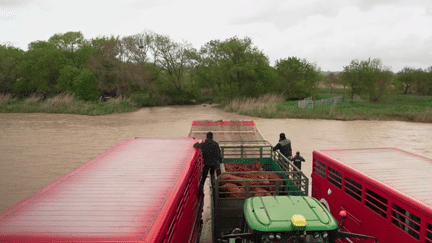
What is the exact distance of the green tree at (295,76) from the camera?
50.5m

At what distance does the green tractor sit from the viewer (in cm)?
350

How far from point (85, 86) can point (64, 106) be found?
487 cm

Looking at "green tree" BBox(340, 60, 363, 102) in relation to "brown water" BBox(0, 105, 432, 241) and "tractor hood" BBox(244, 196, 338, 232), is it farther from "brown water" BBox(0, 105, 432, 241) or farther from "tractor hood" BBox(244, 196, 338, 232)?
"tractor hood" BBox(244, 196, 338, 232)

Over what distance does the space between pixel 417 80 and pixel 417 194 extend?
65.9m

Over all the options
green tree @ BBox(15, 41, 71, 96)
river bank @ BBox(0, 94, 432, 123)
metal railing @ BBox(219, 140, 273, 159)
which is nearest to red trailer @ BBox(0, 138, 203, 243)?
metal railing @ BBox(219, 140, 273, 159)

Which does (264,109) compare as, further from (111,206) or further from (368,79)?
(111,206)

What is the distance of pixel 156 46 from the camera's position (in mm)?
49031

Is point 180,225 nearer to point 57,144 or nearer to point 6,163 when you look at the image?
point 6,163

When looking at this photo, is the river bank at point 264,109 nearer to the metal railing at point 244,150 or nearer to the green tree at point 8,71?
the green tree at point 8,71

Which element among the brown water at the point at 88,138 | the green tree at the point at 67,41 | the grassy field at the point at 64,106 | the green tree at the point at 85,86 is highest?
the green tree at the point at 67,41

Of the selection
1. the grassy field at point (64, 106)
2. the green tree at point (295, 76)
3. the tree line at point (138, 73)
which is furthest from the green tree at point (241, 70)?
the grassy field at point (64, 106)

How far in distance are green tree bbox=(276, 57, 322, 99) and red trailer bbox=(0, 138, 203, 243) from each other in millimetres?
47389

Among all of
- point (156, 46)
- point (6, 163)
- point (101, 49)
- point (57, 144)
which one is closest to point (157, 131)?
point (57, 144)

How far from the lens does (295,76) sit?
5084cm
